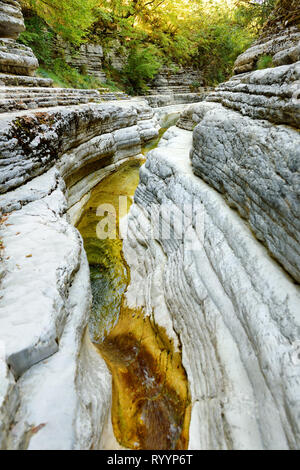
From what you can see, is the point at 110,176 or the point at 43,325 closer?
the point at 43,325

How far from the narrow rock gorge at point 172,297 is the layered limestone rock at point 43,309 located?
1 cm

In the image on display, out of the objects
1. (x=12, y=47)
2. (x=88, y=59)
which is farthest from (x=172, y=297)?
(x=88, y=59)

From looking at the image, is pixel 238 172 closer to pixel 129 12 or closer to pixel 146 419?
pixel 146 419

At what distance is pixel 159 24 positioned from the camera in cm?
1905

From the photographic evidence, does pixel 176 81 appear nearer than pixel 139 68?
No

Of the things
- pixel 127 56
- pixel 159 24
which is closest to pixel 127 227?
pixel 127 56

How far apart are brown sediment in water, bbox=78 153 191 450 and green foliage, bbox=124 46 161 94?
16.9 metres

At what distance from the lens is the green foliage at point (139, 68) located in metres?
16.5

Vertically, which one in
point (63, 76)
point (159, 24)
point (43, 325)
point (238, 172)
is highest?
point (159, 24)

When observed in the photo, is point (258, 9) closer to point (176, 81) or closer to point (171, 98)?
point (171, 98)

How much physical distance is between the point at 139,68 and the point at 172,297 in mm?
18229

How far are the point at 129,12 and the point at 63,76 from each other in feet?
30.9

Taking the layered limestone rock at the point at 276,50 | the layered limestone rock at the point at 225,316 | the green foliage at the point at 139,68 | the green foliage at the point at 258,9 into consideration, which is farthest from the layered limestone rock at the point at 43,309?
the green foliage at the point at 139,68

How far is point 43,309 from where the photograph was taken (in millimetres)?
2119
